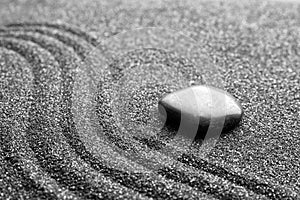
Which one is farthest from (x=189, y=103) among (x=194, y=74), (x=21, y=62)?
(x=21, y=62)

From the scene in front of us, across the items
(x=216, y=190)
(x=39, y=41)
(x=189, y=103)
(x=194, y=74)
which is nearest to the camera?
(x=216, y=190)

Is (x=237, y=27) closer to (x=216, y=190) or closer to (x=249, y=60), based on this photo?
(x=249, y=60)

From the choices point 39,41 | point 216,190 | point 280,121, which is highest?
point 39,41

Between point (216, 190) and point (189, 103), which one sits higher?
point (189, 103)

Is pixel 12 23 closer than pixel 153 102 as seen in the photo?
No
